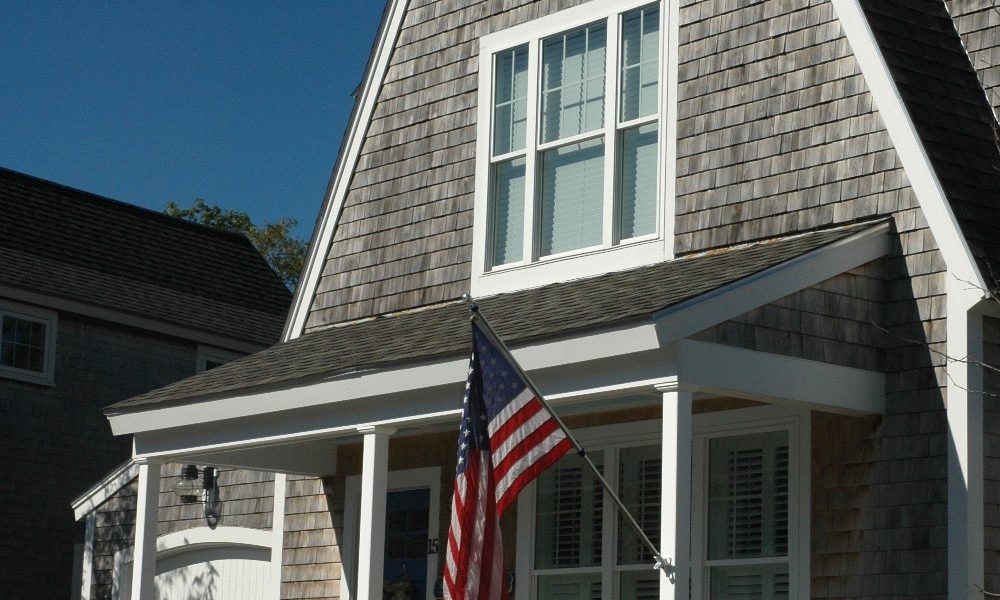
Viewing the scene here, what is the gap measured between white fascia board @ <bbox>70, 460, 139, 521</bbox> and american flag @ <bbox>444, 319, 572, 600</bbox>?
26.5 ft

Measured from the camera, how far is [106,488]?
1616 centimetres

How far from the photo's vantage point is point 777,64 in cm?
1060

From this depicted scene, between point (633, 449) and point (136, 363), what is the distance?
38.7 ft

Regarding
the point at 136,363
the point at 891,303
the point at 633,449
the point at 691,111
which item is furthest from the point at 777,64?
the point at 136,363

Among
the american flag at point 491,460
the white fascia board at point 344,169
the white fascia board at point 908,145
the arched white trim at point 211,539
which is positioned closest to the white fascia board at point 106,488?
the arched white trim at point 211,539

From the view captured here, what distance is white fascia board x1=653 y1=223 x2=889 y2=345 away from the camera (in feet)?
28.0

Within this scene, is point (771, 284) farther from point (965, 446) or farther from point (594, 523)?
point (594, 523)

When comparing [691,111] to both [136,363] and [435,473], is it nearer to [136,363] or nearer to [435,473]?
[435,473]

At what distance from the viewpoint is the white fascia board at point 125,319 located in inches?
774

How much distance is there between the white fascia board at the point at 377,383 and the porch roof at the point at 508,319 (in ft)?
0.19

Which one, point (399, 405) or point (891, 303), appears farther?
point (399, 405)

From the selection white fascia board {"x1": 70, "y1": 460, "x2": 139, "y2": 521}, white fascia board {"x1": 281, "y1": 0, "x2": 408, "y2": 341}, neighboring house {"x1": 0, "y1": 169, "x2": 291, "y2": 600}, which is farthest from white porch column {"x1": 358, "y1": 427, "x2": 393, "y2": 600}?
neighboring house {"x1": 0, "y1": 169, "x2": 291, "y2": 600}

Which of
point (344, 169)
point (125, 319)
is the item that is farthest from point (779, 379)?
point (125, 319)

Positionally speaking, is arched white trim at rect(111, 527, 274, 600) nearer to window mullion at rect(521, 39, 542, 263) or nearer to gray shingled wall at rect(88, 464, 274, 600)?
gray shingled wall at rect(88, 464, 274, 600)
